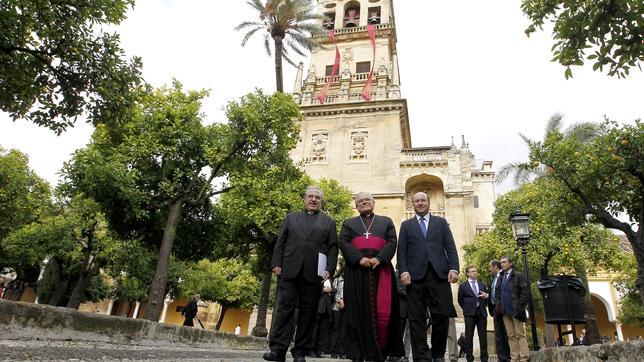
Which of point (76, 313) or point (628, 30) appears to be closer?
point (76, 313)

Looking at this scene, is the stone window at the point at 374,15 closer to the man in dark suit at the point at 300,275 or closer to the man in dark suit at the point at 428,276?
the man in dark suit at the point at 428,276

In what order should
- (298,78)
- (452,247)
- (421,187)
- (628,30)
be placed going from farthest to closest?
(298,78) < (421,187) < (628,30) < (452,247)

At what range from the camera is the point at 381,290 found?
4.34 meters

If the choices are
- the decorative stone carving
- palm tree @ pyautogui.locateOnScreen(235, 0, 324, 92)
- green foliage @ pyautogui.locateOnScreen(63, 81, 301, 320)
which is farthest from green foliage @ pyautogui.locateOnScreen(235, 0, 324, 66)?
the decorative stone carving

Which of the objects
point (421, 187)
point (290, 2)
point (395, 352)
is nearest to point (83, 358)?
point (395, 352)

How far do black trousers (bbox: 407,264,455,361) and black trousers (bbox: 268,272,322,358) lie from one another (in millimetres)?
1072

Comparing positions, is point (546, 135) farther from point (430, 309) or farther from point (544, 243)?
point (430, 309)

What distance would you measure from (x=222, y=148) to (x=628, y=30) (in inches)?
390

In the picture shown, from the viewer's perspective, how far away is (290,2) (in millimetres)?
18078

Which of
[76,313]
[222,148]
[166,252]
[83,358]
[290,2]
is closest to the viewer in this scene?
[83,358]

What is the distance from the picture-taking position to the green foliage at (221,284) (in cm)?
2758

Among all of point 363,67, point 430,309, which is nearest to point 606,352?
point 430,309

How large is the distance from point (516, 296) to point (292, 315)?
4.30 m

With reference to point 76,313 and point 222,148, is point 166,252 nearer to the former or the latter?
point 222,148
